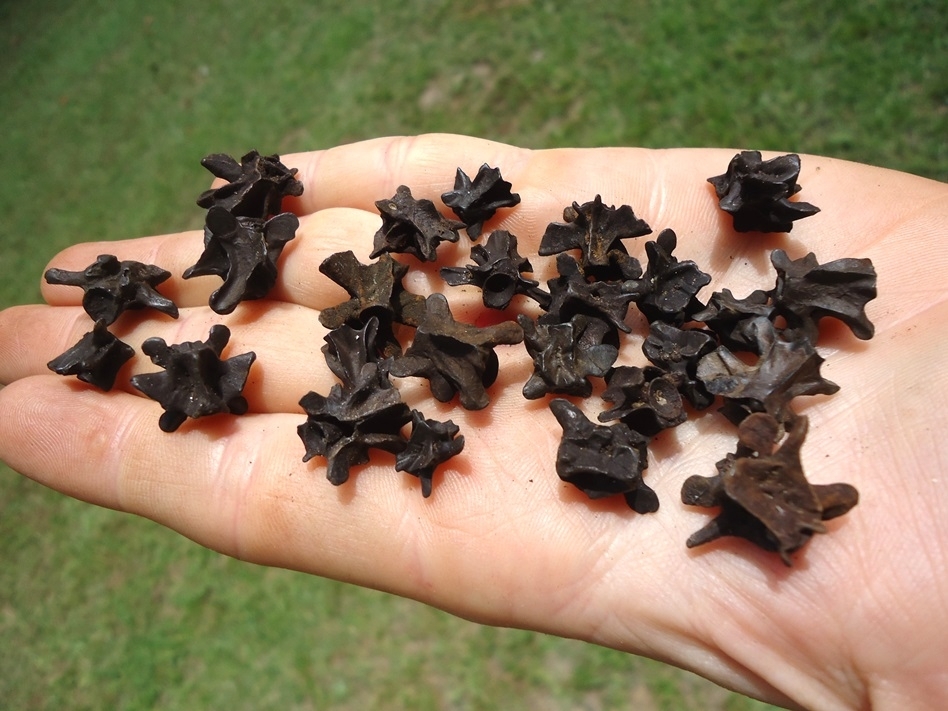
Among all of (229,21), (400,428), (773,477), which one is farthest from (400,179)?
(229,21)

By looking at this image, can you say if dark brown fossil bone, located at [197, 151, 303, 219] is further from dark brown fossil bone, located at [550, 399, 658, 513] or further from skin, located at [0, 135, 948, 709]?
dark brown fossil bone, located at [550, 399, 658, 513]

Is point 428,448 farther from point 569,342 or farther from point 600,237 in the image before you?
point 600,237

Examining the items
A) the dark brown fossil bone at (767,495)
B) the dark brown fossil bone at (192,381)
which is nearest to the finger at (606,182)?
the dark brown fossil bone at (767,495)

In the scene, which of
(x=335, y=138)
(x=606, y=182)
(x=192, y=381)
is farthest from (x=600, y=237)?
(x=335, y=138)

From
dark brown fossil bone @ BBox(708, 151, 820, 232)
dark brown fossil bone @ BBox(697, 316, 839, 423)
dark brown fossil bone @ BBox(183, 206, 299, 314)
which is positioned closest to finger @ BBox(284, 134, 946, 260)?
dark brown fossil bone @ BBox(708, 151, 820, 232)

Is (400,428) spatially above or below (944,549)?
below

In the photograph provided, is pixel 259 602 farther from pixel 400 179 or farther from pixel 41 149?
pixel 41 149
